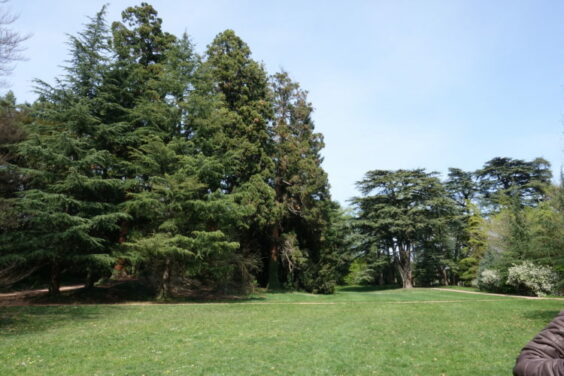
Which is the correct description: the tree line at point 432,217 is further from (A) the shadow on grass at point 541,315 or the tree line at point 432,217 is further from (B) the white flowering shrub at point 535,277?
(A) the shadow on grass at point 541,315

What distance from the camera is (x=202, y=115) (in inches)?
792

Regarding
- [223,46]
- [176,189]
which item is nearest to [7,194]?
[176,189]

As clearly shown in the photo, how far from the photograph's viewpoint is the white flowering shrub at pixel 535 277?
22.2 meters

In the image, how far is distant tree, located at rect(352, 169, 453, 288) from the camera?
36.3 meters

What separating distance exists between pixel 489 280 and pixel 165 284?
23331 millimetres

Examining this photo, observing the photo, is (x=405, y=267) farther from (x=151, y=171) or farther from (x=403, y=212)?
(x=151, y=171)

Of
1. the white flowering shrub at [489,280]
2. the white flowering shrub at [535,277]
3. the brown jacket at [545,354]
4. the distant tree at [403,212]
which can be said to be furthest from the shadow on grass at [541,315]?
the distant tree at [403,212]

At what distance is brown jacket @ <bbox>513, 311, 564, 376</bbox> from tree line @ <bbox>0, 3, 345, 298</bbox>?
1392 cm

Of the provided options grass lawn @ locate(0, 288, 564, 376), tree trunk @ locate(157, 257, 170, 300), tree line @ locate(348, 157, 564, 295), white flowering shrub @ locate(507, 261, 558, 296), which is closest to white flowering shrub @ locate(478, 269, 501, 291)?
white flowering shrub @ locate(507, 261, 558, 296)

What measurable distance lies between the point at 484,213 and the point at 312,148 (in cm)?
2321

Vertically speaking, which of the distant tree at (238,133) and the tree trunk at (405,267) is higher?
the distant tree at (238,133)

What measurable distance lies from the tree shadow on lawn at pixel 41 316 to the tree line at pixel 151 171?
4.64ft

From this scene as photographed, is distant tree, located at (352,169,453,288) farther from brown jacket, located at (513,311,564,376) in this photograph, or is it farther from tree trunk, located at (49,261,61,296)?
brown jacket, located at (513,311,564,376)

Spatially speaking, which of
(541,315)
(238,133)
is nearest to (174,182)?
(238,133)
